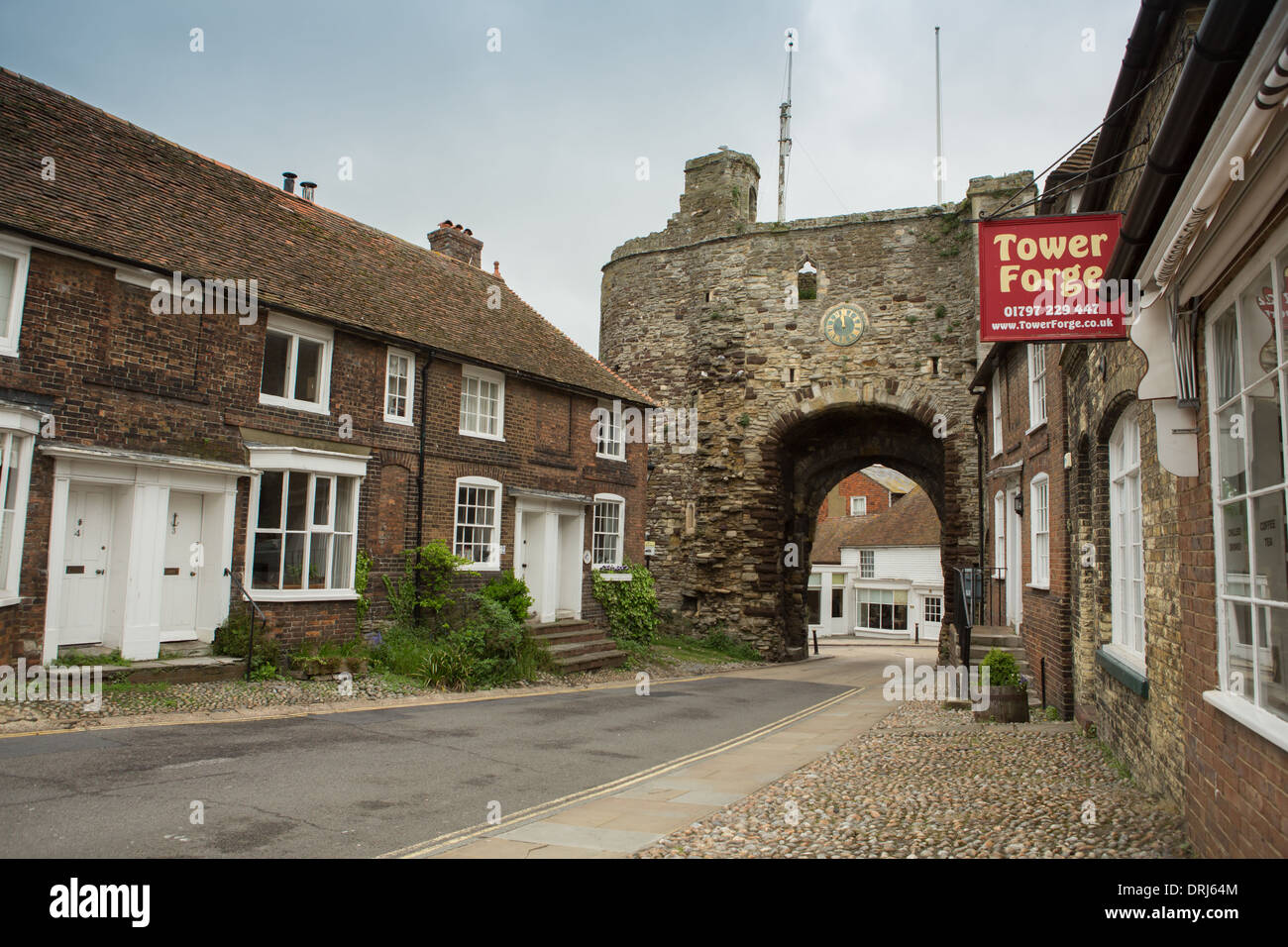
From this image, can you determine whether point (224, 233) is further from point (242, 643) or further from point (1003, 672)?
point (1003, 672)

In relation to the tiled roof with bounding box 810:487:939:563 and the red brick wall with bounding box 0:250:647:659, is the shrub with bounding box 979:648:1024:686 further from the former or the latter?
the tiled roof with bounding box 810:487:939:563

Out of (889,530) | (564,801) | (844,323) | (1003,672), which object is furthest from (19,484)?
(889,530)

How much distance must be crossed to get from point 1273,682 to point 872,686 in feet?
50.7

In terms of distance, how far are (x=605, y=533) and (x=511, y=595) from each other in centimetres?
478

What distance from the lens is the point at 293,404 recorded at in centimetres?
1322

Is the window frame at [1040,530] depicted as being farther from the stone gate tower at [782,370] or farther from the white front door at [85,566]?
the white front door at [85,566]

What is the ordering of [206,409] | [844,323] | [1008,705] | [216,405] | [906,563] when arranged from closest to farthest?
[1008,705], [206,409], [216,405], [844,323], [906,563]

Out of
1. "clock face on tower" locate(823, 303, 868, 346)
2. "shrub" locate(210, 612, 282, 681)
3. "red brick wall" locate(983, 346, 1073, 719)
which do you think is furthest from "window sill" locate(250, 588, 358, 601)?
"clock face on tower" locate(823, 303, 868, 346)

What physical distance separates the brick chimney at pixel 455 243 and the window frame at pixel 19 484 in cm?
1150

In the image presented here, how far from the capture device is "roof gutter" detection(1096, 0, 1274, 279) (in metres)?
3.29

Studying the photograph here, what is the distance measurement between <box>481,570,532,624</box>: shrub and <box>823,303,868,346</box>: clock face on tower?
42.5 ft

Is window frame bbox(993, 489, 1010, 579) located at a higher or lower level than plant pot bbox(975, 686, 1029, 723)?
higher

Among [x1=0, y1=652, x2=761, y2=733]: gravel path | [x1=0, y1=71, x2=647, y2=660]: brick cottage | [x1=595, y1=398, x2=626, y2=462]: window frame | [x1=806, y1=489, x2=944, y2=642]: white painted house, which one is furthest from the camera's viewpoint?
[x1=806, y1=489, x2=944, y2=642]: white painted house
